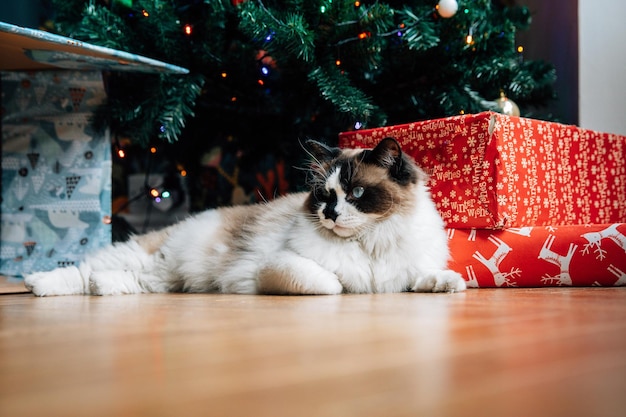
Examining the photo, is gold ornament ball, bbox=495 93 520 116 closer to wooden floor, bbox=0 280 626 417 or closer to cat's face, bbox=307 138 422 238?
cat's face, bbox=307 138 422 238

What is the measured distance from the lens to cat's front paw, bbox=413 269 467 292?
138 centimetres

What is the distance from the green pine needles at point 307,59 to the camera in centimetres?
166

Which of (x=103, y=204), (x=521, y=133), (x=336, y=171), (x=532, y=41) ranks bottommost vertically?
(x=103, y=204)

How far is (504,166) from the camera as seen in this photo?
150 cm

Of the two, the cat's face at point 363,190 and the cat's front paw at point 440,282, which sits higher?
the cat's face at point 363,190

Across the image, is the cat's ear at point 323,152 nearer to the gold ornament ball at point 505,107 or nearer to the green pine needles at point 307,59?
the green pine needles at point 307,59

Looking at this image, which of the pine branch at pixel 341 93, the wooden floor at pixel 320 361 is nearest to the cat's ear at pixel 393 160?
the pine branch at pixel 341 93

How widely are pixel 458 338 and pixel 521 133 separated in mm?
946

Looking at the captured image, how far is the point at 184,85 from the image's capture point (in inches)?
70.1

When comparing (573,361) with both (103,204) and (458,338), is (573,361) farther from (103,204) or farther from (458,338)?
(103,204)

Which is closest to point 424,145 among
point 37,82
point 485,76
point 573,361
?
point 485,76

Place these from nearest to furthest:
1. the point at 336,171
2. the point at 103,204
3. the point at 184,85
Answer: the point at 336,171, the point at 184,85, the point at 103,204

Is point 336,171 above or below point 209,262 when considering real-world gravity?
above

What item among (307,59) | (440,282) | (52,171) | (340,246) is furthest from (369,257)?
(52,171)
